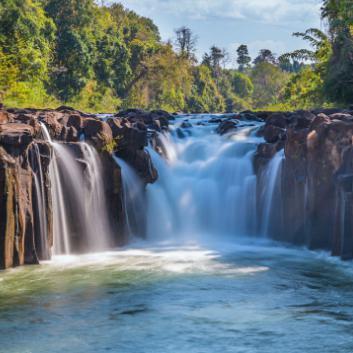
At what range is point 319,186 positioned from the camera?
1811 cm

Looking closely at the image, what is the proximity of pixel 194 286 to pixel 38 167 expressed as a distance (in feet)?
16.9

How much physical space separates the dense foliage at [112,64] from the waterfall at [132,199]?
16128 millimetres

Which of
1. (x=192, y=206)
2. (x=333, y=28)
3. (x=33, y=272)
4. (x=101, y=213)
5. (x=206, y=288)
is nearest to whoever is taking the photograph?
(x=206, y=288)

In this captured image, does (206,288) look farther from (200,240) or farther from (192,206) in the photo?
(192,206)

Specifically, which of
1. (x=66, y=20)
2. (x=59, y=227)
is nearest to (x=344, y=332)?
(x=59, y=227)

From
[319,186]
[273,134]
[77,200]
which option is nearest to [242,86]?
[273,134]

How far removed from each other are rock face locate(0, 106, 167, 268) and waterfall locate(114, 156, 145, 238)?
24 centimetres

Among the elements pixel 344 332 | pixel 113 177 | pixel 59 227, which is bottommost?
pixel 344 332

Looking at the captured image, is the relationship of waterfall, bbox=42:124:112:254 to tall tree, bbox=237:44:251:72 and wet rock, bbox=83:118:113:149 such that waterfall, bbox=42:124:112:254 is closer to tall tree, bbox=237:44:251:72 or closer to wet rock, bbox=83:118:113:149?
wet rock, bbox=83:118:113:149

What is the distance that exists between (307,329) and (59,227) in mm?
8459

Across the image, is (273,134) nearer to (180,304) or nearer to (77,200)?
(77,200)

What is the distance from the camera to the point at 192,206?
2184 cm

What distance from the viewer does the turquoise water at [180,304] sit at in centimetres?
1054

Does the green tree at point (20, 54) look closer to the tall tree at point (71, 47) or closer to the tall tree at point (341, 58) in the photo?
the tall tree at point (71, 47)
